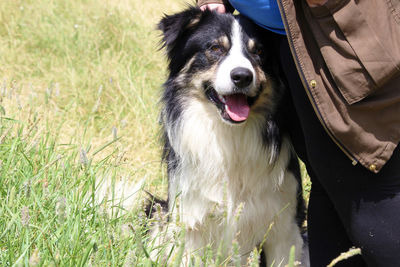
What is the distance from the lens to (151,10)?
20.0 ft

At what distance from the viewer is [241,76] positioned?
2.57m

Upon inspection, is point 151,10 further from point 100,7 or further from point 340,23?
point 340,23

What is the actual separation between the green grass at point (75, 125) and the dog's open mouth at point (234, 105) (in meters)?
0.54

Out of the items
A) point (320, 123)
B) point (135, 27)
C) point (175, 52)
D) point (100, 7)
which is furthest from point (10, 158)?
point (100, 7)

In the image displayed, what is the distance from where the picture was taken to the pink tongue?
2727mm

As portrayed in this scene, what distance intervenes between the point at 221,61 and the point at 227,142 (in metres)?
0.45

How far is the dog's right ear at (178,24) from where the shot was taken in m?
2.88

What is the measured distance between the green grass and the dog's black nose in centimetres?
63

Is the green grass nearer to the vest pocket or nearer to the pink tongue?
the pink tongue

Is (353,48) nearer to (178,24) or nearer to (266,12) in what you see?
(266,12)

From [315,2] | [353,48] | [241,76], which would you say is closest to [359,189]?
[353,48]

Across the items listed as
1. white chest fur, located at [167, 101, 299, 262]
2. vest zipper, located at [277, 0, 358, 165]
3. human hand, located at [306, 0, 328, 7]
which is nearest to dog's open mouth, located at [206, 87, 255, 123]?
white chest fur, located at [167, 101, 299, 262]

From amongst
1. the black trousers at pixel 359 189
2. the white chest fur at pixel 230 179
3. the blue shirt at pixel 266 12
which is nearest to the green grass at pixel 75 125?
the white chest fur at pixel 230 179

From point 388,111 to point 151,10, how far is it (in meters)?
4.67
